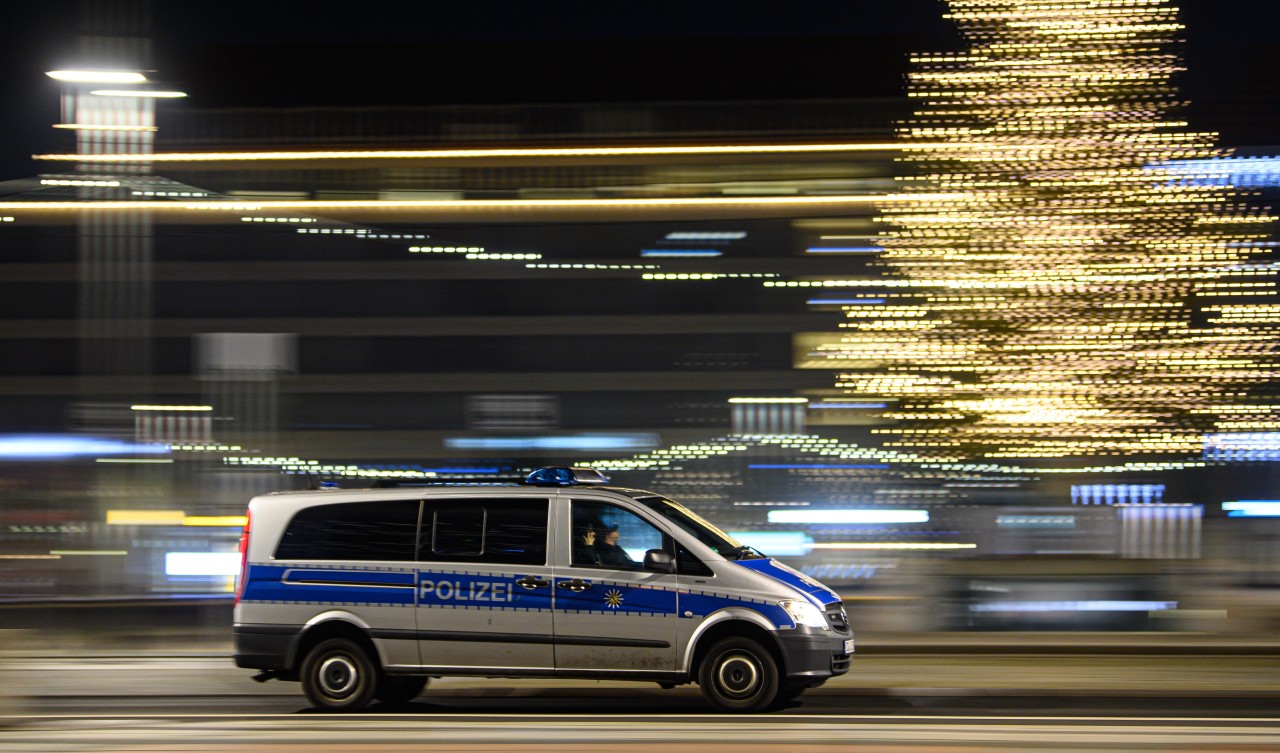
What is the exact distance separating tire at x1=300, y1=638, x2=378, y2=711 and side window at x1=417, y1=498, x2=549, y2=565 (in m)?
0.85

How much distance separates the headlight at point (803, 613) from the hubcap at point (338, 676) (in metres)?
3.08

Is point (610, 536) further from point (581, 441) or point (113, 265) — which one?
point (113, 265)

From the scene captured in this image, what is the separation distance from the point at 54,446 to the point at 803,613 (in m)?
63.0

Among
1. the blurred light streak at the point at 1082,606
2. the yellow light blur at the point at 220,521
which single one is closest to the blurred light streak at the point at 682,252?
the yellow light blur at the point at 220,521

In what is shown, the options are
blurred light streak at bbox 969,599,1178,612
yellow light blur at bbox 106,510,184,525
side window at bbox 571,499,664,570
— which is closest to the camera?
side window at bbox 571,499,664,570

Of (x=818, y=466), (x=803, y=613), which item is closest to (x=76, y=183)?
(x=818, y=466)

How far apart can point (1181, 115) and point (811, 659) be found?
1720 cm

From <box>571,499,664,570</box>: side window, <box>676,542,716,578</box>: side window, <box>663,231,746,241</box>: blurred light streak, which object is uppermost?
<box>663,231,746,241</box>: blurred light streak

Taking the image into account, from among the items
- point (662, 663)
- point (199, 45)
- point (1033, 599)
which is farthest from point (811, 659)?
point (199, 45)

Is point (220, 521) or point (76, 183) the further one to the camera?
point (76, 183)

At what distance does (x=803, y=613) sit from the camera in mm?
9828

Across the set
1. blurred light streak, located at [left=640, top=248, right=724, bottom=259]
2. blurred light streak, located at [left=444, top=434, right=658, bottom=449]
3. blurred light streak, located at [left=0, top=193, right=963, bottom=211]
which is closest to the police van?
blurred light streak, located at [left=444, top=434, right=658, bottom=449]

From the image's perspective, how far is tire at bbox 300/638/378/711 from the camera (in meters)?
10.2

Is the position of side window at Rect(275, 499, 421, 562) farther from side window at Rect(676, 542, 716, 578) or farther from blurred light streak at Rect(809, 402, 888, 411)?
blurred light streak at Rect(809, 402, 888, 411)
